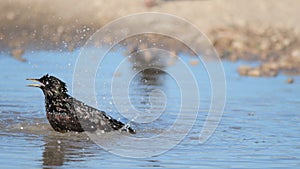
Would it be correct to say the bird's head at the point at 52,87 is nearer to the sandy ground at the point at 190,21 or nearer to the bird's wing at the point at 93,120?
the bird's wing at the point at 93,120

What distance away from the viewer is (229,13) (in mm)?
18484

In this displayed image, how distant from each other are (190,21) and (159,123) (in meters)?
7.65

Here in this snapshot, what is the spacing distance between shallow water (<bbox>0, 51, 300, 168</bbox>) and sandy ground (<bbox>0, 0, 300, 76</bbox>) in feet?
3.44

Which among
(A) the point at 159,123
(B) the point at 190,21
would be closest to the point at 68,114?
(A) the point at 159,123

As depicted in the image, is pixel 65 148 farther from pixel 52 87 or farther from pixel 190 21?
pixel 190 21

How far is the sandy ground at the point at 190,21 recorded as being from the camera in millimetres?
16672

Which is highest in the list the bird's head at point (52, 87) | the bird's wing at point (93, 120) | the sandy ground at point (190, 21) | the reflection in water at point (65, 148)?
the sandy ground at point (190, 21)

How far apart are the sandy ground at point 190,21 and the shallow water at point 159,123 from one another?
105 cm

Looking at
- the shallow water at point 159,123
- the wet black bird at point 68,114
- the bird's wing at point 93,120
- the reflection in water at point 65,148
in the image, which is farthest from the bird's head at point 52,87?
the reflection in water at point 65,148

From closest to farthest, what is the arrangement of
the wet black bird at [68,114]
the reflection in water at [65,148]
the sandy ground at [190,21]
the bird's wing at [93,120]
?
the reflection in water at [65,148]
the wet black bird at [68,114]
the bird's wing at [93,120]
the sandy ground at [190,21]

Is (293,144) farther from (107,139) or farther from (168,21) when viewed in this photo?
(168,21)

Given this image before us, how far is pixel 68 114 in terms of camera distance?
31.0 feet

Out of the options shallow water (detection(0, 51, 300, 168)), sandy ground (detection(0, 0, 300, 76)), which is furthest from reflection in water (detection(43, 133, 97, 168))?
sandy ground (detection(0, 0, 300, 76))

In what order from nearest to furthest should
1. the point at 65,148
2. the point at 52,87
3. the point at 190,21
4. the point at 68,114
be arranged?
the point at 65,148 < the point at 68,114 < the point at 52,87 < the point at 190,21
